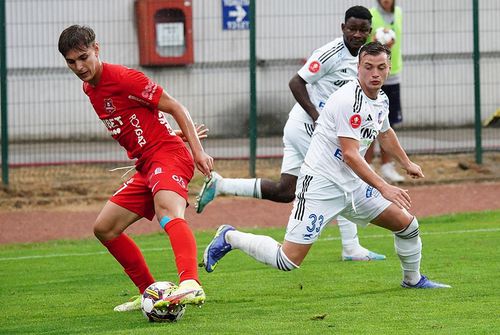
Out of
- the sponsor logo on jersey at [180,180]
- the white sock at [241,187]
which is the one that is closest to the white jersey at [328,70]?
the white sock at [241,187]

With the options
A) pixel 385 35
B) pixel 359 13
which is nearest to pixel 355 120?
pixel 359 13

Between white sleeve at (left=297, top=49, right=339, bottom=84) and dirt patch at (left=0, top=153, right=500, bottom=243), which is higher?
white sleeve at (left=297, top=49, right=339, bottom=84)

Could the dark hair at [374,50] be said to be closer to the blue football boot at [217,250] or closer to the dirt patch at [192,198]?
the blue football boot at [217,250]

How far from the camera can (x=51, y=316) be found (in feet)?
27.8

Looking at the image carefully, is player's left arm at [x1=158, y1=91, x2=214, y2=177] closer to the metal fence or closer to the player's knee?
the player's knee

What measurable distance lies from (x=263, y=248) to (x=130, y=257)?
0.98m

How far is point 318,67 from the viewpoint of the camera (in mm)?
10867

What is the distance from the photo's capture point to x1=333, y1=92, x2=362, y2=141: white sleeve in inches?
329

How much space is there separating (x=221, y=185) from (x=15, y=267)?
2119mm

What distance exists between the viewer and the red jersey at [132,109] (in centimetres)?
817

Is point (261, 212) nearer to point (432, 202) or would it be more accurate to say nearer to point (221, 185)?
point (432, 202)

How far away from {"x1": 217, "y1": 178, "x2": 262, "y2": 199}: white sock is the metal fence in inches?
225

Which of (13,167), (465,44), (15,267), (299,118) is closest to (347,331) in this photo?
(299,118)

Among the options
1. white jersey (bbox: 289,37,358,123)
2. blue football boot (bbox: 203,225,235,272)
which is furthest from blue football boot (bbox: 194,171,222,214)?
blue football boot (bbox: 203,225,235,272)
